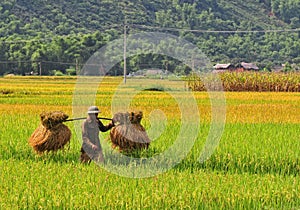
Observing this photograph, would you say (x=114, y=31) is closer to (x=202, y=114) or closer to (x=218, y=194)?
(x=202, y=114)

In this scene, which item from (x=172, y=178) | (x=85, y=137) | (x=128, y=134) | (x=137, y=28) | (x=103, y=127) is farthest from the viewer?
(x=137, y=28)

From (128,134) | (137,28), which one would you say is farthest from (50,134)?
(137,28)

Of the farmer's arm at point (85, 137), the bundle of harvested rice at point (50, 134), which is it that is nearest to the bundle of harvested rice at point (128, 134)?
the farmer's arm at point (85, 137)

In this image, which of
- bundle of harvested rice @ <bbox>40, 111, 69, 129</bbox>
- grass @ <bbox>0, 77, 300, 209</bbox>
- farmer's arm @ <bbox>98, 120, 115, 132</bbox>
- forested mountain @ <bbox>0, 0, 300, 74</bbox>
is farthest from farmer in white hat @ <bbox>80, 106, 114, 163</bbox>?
forested mountain @ <bbox>0, 0, 300, 74</bbox>

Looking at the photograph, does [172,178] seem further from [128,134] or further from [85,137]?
[128,134]

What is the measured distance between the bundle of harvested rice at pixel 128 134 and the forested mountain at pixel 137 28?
101 feet

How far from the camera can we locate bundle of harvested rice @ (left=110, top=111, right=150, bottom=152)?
263 inches

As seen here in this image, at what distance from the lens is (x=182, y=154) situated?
6.57m

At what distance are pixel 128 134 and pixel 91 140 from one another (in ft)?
1.50

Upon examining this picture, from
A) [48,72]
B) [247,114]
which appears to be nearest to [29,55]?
[48,72]

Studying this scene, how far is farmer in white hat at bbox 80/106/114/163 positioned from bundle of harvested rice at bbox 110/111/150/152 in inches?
6.1

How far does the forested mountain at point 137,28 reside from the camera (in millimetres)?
44125

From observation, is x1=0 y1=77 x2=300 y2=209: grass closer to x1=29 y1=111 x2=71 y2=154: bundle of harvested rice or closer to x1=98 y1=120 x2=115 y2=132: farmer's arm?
x1=29 y1=111 x2=71 y2=154: bundle of harvested rice

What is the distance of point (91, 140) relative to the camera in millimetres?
6379
